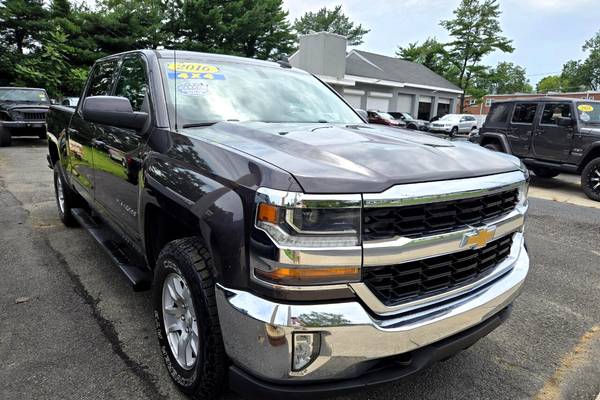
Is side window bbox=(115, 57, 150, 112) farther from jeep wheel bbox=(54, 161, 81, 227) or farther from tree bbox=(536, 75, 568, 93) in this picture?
tree bbox=(536, 75, 568, 93)

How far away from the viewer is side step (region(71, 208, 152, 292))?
278cm

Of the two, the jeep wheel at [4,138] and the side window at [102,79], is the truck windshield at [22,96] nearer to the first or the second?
the jeep wheel at [4,138]

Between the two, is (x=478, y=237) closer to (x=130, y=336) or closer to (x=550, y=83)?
(x=130, y=336)

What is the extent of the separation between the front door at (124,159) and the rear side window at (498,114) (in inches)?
368

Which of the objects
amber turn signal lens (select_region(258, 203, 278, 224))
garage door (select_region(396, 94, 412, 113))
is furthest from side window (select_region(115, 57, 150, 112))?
garage door (select_region(396, 94, 412, 113))

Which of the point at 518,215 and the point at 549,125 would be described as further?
the point at 549,125

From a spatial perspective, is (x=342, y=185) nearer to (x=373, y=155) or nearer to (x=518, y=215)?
(x=373, y=155)

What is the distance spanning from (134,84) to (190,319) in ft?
6.27

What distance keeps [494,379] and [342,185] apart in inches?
69.4

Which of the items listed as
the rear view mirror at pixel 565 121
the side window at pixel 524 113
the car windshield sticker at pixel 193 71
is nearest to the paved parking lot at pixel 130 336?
the car windshield sticker at pixel 193 71

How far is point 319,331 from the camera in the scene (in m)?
1.60

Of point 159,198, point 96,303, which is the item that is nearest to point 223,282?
point 159,198

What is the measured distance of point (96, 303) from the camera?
331 centimetres

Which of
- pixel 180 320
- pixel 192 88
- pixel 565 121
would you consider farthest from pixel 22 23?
pixel 180 320
